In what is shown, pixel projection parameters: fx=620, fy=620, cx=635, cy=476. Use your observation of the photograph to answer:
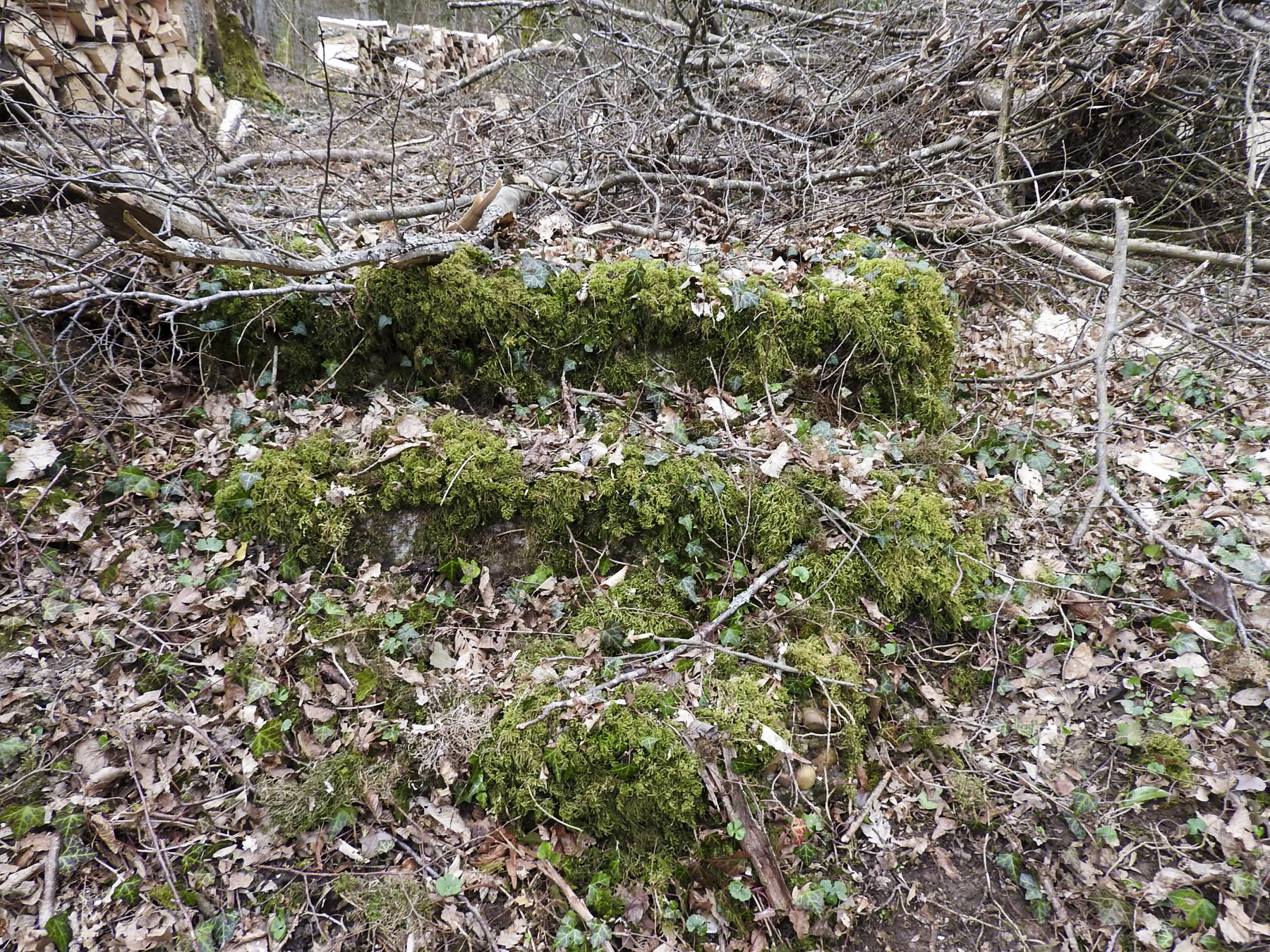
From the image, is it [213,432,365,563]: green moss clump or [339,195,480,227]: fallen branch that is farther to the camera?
[339,195,480,227]: fallen branch

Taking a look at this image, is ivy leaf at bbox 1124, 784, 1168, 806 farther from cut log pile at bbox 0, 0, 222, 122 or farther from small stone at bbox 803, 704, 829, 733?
cut log pile at bbox 0, 0, 222, 122

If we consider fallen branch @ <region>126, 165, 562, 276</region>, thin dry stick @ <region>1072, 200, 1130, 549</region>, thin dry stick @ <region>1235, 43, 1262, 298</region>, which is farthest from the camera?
thin dry stick @ <region>1235, 43, 1262, 298</region>

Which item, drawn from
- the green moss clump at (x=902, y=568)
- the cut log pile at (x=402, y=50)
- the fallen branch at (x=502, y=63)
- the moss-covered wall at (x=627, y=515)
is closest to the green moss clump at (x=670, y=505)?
the moss-covered wall at (x=627, y=515)

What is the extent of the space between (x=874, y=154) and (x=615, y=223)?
2548 mm

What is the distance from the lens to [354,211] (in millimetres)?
4980

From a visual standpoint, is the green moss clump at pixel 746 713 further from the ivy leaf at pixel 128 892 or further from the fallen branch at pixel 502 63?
the fallen branch at pixel 502 63

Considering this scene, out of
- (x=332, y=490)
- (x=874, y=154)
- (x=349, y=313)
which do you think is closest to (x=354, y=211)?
(x=349, y=313)

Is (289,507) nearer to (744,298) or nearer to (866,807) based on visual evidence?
(744,298)

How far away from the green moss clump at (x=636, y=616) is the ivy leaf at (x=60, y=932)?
215 cm

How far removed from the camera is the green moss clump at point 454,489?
11.1ft

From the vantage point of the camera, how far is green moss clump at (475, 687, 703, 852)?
258 centimetres

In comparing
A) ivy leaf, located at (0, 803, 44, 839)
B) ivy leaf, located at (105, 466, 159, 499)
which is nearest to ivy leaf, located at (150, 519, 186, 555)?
ivy leaf, located at (105, 466, 159, 499)

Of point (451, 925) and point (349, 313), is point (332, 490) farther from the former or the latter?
point (451, 925)

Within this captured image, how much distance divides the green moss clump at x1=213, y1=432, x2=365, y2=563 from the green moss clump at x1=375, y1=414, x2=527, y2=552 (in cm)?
23
